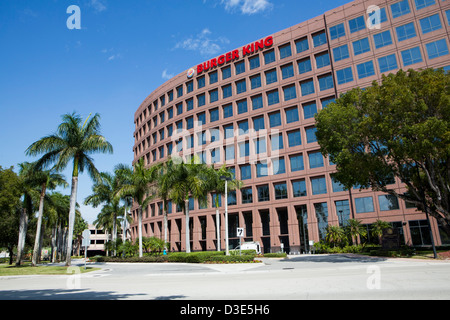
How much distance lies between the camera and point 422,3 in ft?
131

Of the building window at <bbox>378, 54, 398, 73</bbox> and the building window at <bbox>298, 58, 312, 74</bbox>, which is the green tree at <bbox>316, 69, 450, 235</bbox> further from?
the building window at <bbox>298, 58, 312, 74</bbox>

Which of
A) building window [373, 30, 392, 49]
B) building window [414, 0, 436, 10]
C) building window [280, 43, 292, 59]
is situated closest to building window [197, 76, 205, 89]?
building window [280, 43, 292, 59]

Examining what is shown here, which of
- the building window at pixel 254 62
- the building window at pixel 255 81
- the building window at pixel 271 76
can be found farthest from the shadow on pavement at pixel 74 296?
the building window at pixel 254 62

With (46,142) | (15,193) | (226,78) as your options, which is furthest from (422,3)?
(15,193)

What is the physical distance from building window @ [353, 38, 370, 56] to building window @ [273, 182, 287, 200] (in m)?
21.5

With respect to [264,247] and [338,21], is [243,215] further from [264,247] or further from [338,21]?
[338,21]

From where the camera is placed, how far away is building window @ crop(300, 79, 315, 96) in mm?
46344

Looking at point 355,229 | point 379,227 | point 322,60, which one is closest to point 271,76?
point 322,60

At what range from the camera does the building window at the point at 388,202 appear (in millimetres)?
38375

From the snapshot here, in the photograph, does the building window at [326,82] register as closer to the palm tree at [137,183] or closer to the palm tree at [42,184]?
the palm tree at [137,183]

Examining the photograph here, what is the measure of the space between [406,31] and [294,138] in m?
20.2

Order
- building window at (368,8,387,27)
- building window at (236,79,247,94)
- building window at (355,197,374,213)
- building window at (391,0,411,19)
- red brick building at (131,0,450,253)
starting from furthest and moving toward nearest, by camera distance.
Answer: building window at (236,79,247,94), building window at (368,8,387,27), building window at (391,0,411,19), building window at (355,197,374,213), red brick building at (131,0,450,253)
